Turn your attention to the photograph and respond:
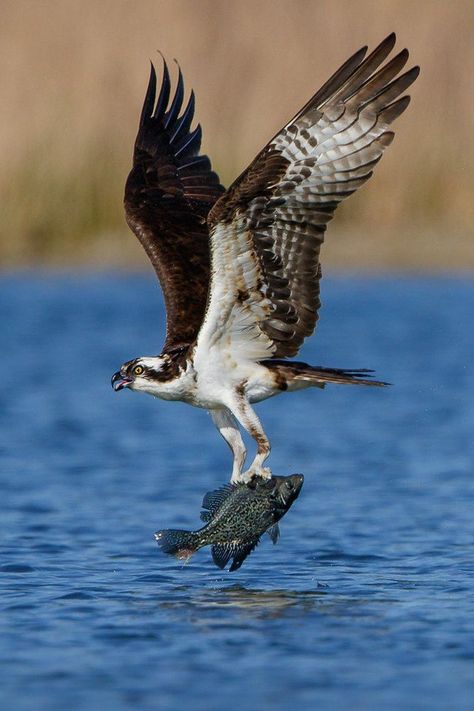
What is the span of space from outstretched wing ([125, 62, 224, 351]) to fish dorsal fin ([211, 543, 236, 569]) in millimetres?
1395

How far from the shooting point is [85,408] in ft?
52.9

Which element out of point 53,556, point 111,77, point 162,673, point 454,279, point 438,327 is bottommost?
point 162,673

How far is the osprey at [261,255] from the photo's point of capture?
Result: 26.6ft

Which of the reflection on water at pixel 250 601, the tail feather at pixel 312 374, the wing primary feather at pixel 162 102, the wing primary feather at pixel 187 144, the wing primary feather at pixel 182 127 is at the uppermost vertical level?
the wing primary feather at pixel 162 102

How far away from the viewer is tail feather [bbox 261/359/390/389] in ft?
27.9

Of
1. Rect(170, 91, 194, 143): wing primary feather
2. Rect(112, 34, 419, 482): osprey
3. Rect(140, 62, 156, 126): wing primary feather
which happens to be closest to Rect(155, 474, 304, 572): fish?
Rect(112, 34, 419, 482): osprey

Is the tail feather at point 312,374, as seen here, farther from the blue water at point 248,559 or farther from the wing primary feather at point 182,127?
the wing primary feather at point 182,127

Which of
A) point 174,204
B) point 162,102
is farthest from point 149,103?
point 174,204

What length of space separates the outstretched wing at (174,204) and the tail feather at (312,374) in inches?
20.9

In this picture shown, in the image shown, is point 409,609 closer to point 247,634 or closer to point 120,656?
point 247,634

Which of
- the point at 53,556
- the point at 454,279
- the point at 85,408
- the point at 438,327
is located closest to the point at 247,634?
the point at 53,556

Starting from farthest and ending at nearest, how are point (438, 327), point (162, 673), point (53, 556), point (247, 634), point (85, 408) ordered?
point (438, 327)
point (85, 408)
point (53, 556)
point (247, 634)
point (162, 673)

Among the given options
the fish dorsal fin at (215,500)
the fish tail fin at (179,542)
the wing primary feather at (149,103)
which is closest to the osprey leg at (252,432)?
the fish dorsal fin at (215,500)

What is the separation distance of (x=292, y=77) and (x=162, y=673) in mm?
19316
